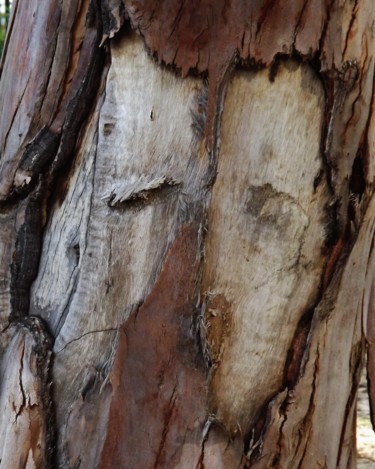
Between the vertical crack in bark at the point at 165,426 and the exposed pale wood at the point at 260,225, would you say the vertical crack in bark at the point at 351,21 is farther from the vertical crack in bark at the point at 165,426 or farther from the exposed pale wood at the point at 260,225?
the vertical crack in bark at the point at 165,426

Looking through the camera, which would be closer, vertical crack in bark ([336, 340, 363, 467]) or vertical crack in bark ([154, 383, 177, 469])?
vertical crack in bark ([154, 383, 177, 469])

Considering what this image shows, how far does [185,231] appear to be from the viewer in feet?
3.54

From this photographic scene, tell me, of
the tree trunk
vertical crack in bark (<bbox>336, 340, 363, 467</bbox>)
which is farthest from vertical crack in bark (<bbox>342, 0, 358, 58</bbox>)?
vertical crack in bark (<bbox>336, 340, 363, 467</bbox>)

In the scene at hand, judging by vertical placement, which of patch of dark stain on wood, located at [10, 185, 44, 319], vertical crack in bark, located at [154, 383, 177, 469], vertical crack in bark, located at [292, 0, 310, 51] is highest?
vertical crack in bark, located at [292, 0, 310, 51]

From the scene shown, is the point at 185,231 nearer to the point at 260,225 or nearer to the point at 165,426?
the point at 260,225

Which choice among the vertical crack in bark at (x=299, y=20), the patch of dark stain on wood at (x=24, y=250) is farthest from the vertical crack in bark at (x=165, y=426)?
the vertical crack in bark at (x=299, y=20)

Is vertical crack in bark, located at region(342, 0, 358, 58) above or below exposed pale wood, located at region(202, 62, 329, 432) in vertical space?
above

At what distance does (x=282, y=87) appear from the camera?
111 cm

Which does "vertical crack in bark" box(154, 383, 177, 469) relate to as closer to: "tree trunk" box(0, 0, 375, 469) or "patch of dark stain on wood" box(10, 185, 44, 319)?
"tree trunk" box(0, 0, 375, 469)

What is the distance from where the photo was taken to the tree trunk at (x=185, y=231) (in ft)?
3.55

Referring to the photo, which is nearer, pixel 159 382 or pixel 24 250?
pixel 159 382

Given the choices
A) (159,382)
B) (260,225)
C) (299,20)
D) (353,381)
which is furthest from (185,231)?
(353,381)

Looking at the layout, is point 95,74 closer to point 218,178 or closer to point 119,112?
point 119,112

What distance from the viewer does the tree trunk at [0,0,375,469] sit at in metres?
1.08
